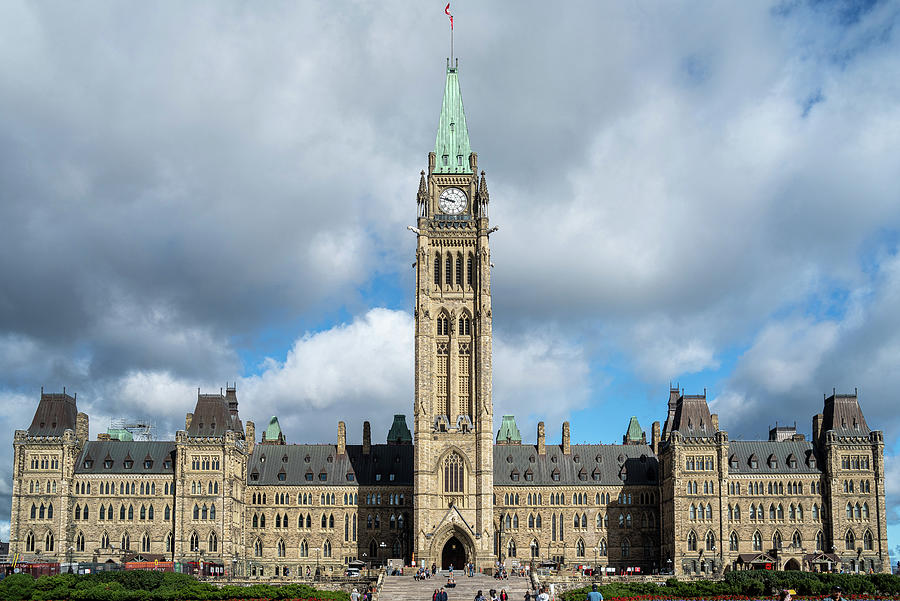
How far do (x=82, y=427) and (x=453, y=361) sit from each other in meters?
45.8

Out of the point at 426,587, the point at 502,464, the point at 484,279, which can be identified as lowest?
the point at 426,587

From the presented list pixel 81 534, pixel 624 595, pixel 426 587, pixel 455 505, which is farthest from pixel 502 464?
pixel 624 595

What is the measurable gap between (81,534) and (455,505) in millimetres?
43718

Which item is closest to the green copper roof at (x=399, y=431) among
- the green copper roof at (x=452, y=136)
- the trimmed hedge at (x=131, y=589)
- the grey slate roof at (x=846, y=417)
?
the green copper roof at (x=452, y=136)

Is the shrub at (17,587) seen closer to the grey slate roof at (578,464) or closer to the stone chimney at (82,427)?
the stone chimney at (82,427)

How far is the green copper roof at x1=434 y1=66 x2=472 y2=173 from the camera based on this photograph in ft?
441

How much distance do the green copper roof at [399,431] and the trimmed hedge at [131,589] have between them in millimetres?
74723

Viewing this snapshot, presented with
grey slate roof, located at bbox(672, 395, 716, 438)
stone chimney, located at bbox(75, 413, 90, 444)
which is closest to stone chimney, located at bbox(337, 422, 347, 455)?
stone chimney, located at bbox(75, 413, 90, 444)

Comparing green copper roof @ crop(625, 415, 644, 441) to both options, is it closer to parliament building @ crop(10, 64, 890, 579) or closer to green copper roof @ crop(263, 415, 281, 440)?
parliament building @ crop(10, 64, 890, 579)

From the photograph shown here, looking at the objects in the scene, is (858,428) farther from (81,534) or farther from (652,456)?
(81,534)

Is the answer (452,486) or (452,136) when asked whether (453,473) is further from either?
(452,136)

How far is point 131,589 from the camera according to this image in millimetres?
77625

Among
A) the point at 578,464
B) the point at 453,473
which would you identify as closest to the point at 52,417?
the point at 453,473

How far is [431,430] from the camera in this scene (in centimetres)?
12512
